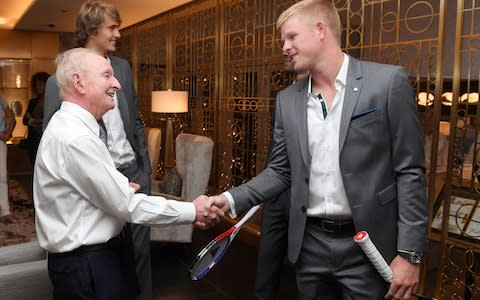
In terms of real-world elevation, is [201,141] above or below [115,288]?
above

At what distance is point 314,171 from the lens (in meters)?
1.67

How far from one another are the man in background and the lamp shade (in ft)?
10.5

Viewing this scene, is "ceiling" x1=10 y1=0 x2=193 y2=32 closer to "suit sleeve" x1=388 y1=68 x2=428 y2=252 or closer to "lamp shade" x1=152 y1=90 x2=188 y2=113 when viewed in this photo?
"lamp shade" x1=152 y1=90 x2=188 y2=113

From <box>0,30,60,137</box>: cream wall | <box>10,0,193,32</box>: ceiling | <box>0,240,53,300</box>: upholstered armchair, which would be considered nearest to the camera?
<box>0,240,53,300</box>: upholstered armchair

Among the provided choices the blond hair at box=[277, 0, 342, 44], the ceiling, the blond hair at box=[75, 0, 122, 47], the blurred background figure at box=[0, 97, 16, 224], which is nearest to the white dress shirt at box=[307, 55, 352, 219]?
the blond hair at box=[277, 0, 342, 44]

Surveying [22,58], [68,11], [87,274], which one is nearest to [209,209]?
[87,274]

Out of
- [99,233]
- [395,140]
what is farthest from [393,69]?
[99,233]

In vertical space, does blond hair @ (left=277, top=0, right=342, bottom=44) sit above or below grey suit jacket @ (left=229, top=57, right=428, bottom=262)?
above

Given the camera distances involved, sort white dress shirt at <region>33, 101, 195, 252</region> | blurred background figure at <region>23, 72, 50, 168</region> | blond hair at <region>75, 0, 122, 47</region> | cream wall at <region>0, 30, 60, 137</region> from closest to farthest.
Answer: white dress shirt at <region>33, 101, 195, 252</region>, blond hair at <region>75, 0, 122, 47</region>, blurred background figure at <region>23, 72, 50, 168</region>, cream wall at <region>0, 30, 60, 137</region>

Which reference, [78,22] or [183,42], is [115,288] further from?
[183,42]

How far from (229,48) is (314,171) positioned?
3.79 meters

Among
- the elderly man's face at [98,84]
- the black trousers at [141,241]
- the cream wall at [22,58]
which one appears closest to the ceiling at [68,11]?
the cream wall at [22,58]

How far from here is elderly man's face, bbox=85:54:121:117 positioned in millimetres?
1707

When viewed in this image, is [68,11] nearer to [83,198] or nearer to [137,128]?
[137,128]
